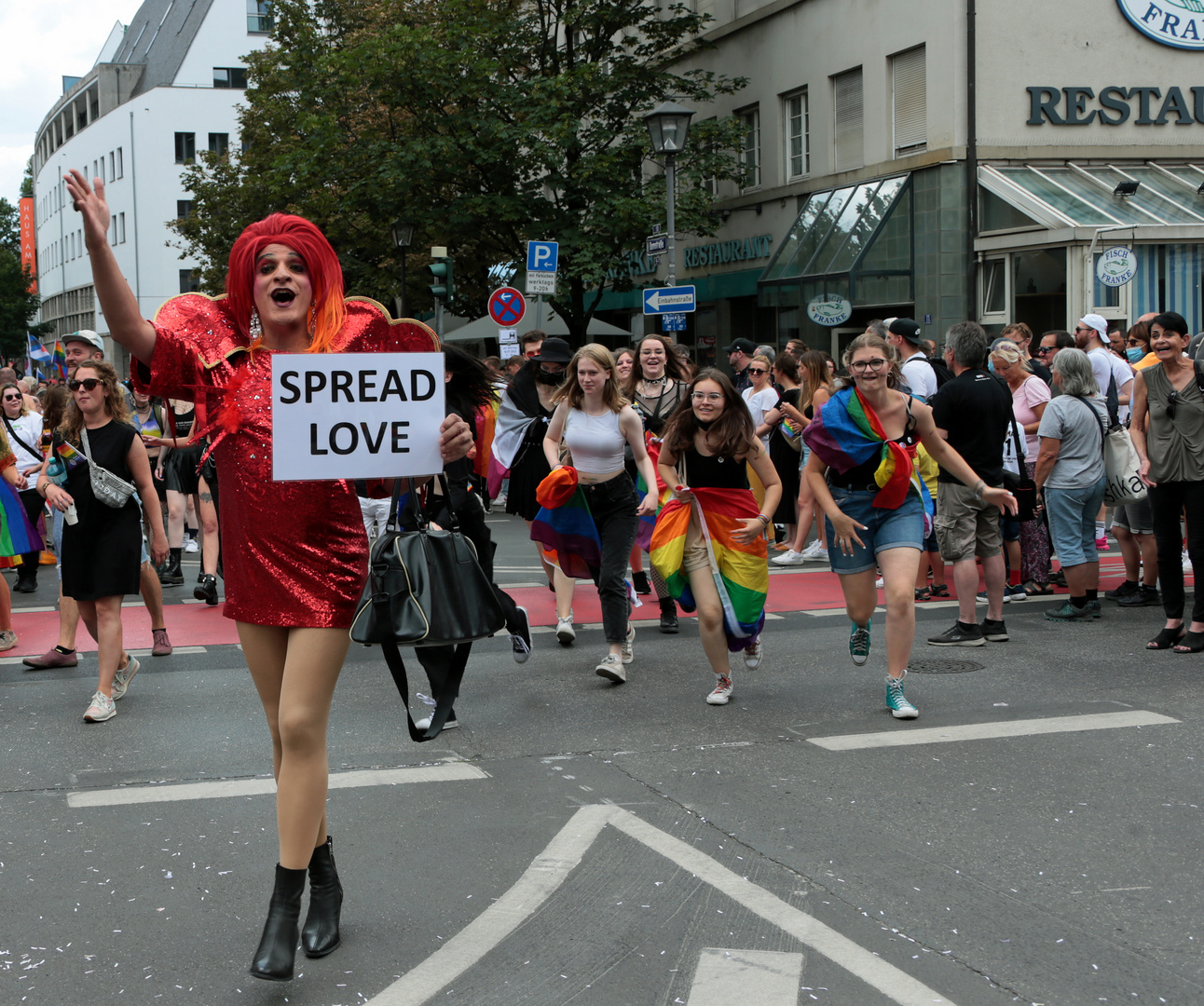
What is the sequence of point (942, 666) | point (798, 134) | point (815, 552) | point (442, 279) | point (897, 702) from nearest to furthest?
point (897, 702)
point (942, 666)
point (815, 552)
point (442, 279)
point (798, 134)

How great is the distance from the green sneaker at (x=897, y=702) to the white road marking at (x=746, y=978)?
2978 millimetres

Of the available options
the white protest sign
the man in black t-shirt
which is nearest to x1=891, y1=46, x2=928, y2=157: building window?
the man in black t-shirt

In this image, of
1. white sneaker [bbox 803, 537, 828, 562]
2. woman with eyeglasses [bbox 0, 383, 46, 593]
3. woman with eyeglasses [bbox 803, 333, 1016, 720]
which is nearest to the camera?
woman with eyeglasses [bbox 803, 333, 1016, 720]

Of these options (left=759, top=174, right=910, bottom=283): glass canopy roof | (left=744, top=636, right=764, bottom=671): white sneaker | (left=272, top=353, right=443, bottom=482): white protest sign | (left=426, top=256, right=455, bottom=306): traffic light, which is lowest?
(left=744, top=636, right=764, bottom=671): white sneaker

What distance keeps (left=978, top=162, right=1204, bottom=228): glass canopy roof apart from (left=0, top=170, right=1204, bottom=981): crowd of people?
8036mm

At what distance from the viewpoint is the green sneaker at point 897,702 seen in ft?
21.8

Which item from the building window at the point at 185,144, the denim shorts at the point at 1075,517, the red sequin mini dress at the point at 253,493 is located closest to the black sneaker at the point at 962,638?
the denim shorts at the point at 1075,517

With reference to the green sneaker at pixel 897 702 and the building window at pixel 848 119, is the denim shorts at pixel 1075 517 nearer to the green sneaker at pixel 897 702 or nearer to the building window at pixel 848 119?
the green sneaker at pixel 897 702

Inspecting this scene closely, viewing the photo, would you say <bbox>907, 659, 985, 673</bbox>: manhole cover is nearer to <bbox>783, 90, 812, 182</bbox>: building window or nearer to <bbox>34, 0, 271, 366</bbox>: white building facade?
<bbox>783, 90, 812, 182</bbox>: building window

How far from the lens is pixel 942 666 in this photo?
8.00 meters

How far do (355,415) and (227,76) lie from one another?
76.6 meters

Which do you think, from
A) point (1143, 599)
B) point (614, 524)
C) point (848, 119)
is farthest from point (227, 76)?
point (614, 524)

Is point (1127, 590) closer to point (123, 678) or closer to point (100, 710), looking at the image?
point (123, 678)

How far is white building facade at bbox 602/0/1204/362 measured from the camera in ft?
68.5
